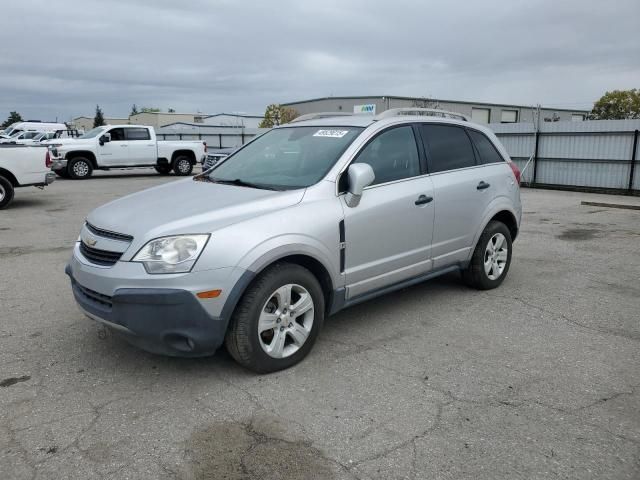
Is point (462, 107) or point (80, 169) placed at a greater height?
point (462, 107)

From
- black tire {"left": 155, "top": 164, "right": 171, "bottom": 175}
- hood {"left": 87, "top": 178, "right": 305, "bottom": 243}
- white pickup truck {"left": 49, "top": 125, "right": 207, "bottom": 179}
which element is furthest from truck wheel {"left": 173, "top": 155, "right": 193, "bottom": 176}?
hood {"left": 87, "top": 178, "right": 305, "bottom": 243}

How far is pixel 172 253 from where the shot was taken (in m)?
3.23

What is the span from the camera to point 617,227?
962cm

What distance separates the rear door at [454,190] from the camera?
15.7 ft

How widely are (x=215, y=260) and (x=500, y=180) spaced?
3422 mm

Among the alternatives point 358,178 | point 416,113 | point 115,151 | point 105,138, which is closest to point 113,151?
point 115,151

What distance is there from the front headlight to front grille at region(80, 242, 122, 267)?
219 mm

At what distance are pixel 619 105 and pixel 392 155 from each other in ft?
186

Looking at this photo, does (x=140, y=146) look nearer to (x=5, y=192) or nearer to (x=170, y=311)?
(x=5, y=192)

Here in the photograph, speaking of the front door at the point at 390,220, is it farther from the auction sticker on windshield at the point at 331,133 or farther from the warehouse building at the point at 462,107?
the warehouse building at the point at 462,107

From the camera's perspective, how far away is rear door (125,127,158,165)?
20.0 m

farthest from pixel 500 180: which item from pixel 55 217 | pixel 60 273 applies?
pixel 55 217

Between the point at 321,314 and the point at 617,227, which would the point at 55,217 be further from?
the point at 617,227

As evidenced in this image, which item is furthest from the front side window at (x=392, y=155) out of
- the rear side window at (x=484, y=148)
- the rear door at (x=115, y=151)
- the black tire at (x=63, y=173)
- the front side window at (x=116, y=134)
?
the black tire at (x=63, y=173)
